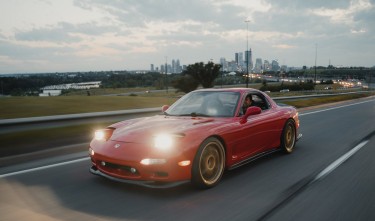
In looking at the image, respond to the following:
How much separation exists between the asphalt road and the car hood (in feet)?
2.17

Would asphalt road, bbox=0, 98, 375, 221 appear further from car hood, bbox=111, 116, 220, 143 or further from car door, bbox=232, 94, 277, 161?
car hood, bbox=111, 116, 220, 143

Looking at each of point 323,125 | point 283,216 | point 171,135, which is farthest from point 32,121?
point 323,125

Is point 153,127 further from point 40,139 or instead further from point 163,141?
point 40,139

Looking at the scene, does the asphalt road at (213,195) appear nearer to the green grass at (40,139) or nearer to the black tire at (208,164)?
the black tire at (208,164)

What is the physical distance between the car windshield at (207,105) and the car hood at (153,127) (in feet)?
1.01

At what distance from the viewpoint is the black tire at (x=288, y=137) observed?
738 centimetres

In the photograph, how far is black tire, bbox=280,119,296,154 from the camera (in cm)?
738

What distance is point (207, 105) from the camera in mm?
6227

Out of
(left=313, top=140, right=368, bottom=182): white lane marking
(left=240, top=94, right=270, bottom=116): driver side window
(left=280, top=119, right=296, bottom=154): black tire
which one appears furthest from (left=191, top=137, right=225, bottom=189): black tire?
(left=280, top=119, right=296, bottom=154): black tire

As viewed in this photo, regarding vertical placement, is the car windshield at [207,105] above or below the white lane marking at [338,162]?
above

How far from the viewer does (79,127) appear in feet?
32.8

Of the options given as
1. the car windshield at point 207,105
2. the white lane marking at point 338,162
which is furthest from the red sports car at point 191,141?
the white lane marking at point 338,162

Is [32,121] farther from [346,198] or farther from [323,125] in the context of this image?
[323,125]

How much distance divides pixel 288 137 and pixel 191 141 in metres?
3.46
